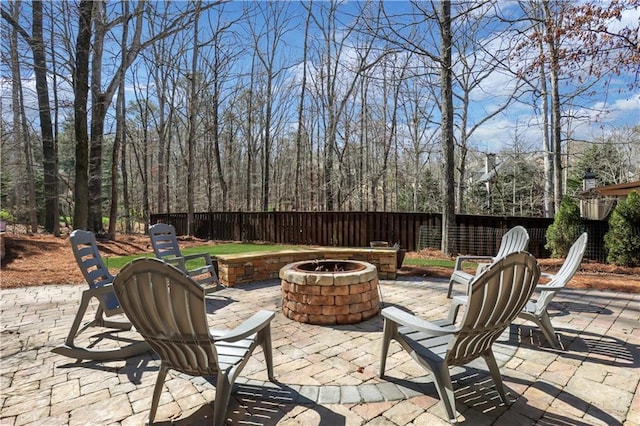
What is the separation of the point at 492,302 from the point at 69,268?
299 inches

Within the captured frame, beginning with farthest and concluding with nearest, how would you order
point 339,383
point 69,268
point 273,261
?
1. point 69,268
2. point 273,261
3. point 339,383

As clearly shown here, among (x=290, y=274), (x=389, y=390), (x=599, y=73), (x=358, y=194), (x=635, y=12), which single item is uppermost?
(x=635, y=12)

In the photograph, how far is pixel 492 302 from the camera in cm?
190

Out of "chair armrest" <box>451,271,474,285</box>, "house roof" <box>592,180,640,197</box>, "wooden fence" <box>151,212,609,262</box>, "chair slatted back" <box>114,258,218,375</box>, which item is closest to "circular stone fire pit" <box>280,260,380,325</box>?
"chair armrest" <box>451,271,474,285</box>

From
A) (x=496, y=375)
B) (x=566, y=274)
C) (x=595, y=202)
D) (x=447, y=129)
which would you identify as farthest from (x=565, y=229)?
(x=496, y=375)

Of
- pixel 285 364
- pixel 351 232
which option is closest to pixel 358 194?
pixel 351 232

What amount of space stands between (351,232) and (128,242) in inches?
275

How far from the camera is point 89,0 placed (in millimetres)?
7812

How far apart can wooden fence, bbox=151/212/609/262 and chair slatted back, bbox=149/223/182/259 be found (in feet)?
22.6

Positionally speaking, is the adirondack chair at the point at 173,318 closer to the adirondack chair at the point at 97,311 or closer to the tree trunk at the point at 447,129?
the adirondack chair at the point at 97,311

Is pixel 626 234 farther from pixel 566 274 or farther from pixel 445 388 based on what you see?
pixel 445 388

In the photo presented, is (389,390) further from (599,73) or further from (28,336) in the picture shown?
(599,73)

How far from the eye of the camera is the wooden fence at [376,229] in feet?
31.3

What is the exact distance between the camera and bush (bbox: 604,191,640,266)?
755 centimetres
